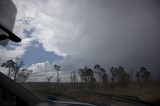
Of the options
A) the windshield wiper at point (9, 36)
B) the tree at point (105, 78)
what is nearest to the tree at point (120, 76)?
the tree at point (105, 78)

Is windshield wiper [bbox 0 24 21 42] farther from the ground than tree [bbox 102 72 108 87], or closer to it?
closer to it

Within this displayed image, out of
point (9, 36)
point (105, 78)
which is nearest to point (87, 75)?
point (105, 78)

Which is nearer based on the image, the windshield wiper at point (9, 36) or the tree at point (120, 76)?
the windshield wiper at point (9, 36)

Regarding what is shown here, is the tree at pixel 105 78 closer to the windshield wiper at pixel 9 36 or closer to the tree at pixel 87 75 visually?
the tree at pixel 87 75

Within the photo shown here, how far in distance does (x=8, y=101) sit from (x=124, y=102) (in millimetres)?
1730

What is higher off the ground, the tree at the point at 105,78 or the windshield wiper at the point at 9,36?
the tree at the point at 105,78

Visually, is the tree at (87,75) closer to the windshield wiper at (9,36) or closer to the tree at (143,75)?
the tree at (143,75)

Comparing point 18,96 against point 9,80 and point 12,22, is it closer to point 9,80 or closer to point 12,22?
point 9,80

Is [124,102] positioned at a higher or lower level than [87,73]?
lower

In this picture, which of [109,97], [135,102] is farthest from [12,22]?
[135,102]

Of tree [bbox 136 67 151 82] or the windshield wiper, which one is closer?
the windshield wiper

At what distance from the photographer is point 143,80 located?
79.2m

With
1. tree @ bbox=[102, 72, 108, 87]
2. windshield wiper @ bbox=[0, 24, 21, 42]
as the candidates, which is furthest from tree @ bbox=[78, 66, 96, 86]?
windshield wiper @ bbox=[0, 24, 21, 42]

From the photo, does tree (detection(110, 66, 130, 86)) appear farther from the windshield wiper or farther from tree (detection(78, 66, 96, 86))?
the windshield wiper
